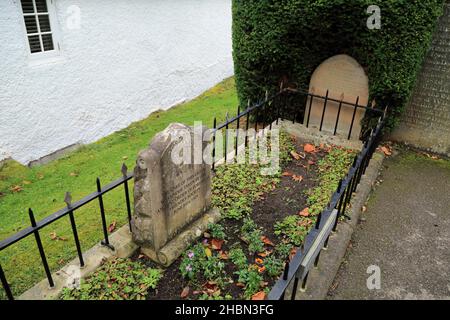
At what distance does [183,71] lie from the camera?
9.16 m

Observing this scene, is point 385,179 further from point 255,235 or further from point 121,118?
point 121,118

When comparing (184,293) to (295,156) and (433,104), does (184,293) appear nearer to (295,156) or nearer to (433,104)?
(295,156)

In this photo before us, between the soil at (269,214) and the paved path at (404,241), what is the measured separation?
79 cm

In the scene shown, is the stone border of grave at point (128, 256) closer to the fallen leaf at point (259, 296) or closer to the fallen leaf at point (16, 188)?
the fallen leaf at point (259, 296)

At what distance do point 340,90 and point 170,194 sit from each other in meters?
4.05

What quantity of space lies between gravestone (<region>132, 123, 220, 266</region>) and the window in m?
4.06

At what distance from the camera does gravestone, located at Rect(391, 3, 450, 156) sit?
5.26m

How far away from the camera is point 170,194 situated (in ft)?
10.8

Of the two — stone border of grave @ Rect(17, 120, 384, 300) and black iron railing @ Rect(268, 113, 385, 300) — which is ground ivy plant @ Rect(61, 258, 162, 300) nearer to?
stone border of grave @ Rect(17, 120, 384, 300)

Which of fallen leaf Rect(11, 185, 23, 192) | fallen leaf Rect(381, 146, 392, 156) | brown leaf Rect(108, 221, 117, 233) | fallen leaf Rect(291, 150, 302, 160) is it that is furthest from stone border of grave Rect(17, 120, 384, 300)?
fallen leaf Rect(11, 185, 23, 192)

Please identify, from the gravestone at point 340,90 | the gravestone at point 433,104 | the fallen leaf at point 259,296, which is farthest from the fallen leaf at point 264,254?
the gravestone at point 433,104

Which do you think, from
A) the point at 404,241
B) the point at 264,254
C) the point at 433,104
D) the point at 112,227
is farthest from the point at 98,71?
the point at 433,104

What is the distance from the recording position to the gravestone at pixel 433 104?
207 inches

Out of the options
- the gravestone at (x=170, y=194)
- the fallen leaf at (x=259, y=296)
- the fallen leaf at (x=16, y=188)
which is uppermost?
the gravestone at (x=170, y=194)
